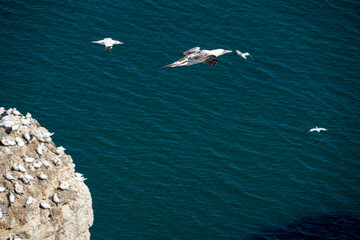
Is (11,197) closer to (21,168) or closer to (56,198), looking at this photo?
(21,168)

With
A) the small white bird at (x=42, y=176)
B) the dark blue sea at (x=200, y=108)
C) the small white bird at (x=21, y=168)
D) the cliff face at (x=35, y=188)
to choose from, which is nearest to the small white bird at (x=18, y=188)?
the cliff face at (x=35, y=188)

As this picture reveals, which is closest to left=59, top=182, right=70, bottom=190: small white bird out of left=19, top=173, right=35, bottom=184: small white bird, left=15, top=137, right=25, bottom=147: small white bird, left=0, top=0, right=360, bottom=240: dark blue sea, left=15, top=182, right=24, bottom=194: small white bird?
left=19, top=173, right=35, bottom=184: small white bird

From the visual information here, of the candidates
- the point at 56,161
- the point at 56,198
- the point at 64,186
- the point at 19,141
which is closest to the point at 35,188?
the point at 56,198

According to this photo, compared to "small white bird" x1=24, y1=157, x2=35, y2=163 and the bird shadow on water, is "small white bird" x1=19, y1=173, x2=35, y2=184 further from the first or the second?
the bird shadow on water

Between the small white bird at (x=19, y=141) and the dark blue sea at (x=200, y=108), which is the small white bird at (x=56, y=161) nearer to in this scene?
the small white bird at (x=19, y=141)

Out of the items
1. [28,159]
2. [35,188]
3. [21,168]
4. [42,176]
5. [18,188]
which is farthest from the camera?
[42,176]
